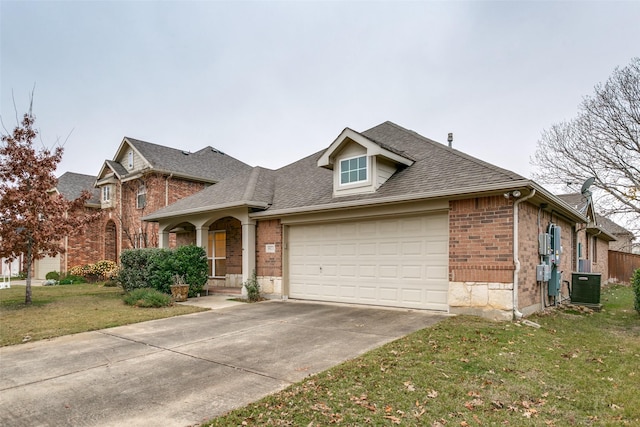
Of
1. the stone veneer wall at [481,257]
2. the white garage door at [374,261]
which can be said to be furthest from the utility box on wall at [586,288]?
the white garage door at [374,261]

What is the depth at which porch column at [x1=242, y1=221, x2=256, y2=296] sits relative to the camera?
12.5 metres

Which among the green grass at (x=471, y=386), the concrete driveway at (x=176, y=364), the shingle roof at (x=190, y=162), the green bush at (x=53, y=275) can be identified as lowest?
the green bush at (x=53, y=275)

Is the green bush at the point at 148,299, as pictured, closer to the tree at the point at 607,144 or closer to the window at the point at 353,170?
the window at the point at 353,170

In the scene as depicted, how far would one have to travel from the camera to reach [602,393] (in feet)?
14.0

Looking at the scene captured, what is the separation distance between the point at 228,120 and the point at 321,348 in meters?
18.3

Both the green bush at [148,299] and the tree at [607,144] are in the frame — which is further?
the tree at [607,144]

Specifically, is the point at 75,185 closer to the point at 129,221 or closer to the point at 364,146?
the point at 129,221

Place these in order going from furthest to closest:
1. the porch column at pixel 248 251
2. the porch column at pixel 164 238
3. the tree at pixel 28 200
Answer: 1. the porch column at pixel 164 238
2. the porch column at pixel 248 251
3. the tree at pixel 28 200

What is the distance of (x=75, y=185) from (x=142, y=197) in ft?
28.9

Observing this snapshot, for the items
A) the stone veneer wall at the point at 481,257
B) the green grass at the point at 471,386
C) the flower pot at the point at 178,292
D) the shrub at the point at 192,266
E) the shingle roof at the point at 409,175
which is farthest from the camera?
the shrub at the point at 192,266

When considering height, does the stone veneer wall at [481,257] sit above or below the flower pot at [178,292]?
above

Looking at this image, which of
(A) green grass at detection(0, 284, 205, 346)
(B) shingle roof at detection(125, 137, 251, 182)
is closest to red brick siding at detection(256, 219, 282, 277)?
(A) green grass at detection(0, 284, 205, 346)

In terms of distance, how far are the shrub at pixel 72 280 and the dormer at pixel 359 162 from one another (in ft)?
57.3

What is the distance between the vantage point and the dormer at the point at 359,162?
1034 cm
